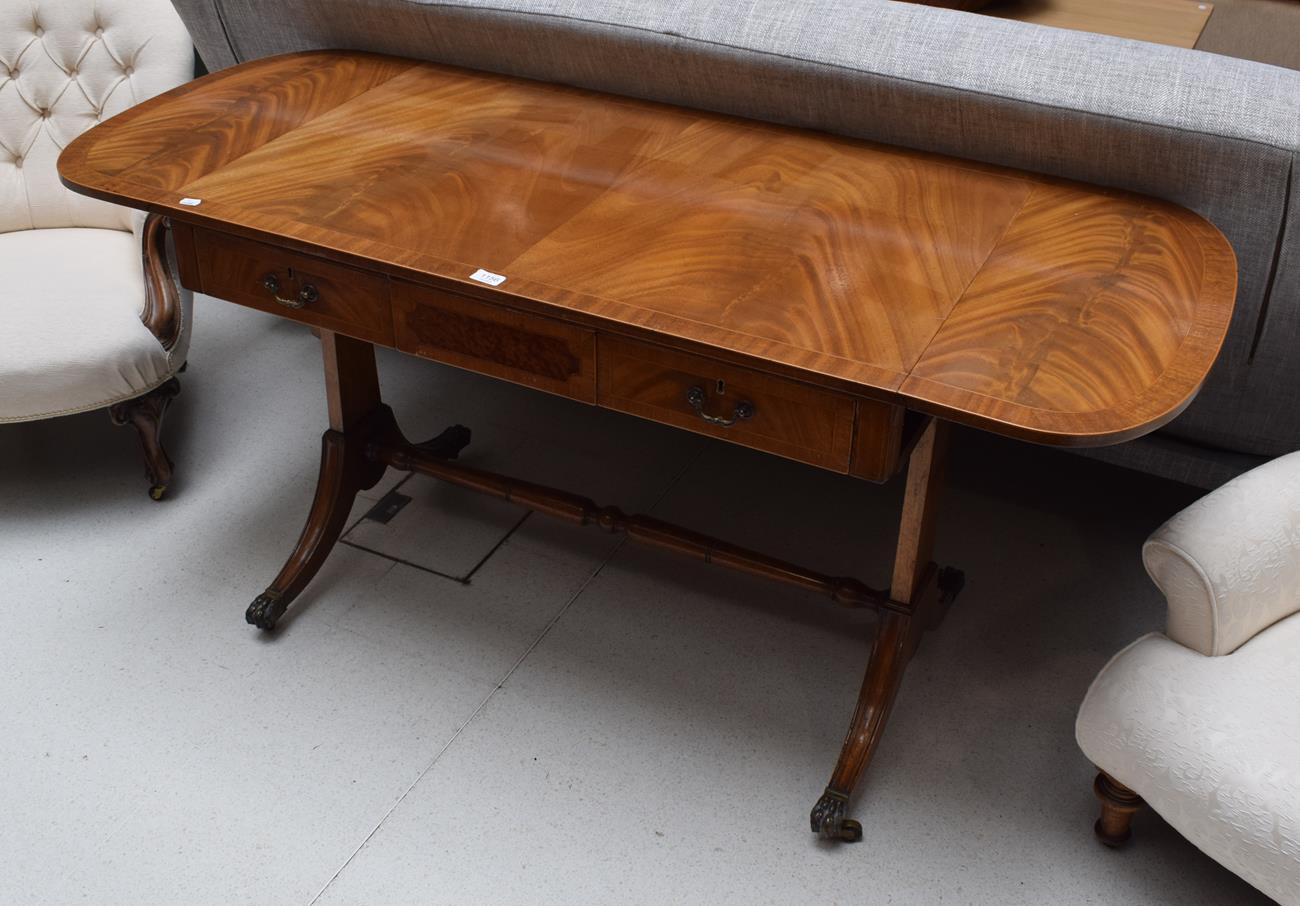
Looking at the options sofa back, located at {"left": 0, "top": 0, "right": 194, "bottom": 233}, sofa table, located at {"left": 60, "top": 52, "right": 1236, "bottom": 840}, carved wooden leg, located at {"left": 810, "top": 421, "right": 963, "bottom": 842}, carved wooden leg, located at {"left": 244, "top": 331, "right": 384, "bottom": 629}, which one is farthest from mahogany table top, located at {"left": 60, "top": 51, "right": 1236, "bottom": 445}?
sofa back, located at {"left": 0, "top": 0, "right": 194, "bottom": 233}

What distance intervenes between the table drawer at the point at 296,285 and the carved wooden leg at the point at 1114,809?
1.13m

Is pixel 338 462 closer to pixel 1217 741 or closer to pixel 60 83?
pixel 60 83

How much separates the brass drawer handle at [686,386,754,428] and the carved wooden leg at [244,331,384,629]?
0.81 metres

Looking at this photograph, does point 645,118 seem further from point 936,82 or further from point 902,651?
point 902,651

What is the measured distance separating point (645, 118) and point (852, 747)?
0.99 m

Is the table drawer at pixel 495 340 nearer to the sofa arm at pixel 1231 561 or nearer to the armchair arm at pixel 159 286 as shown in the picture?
the sofa arm at pixel 1231 561

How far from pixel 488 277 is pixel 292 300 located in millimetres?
359

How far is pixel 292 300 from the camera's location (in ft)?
5.83

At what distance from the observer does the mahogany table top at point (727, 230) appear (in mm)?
1414

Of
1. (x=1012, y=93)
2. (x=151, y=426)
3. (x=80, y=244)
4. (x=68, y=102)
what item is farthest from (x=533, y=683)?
(x=68, y=102)

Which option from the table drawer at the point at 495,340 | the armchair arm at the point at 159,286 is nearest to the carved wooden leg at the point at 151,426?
the armchair arm at the point at 159,286

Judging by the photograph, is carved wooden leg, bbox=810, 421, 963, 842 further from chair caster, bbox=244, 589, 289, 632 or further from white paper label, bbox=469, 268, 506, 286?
chair caster, bbox=244, 589, 289, 632

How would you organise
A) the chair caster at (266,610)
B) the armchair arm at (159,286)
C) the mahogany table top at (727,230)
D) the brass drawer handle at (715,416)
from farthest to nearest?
1. the armchair arm at (159,286)
2. the chair caster at (266,610)
3. the brass drawer handle at (715,416)
4. the mahogany table top at (727,230)

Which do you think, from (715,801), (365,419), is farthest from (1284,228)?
(365,419)
